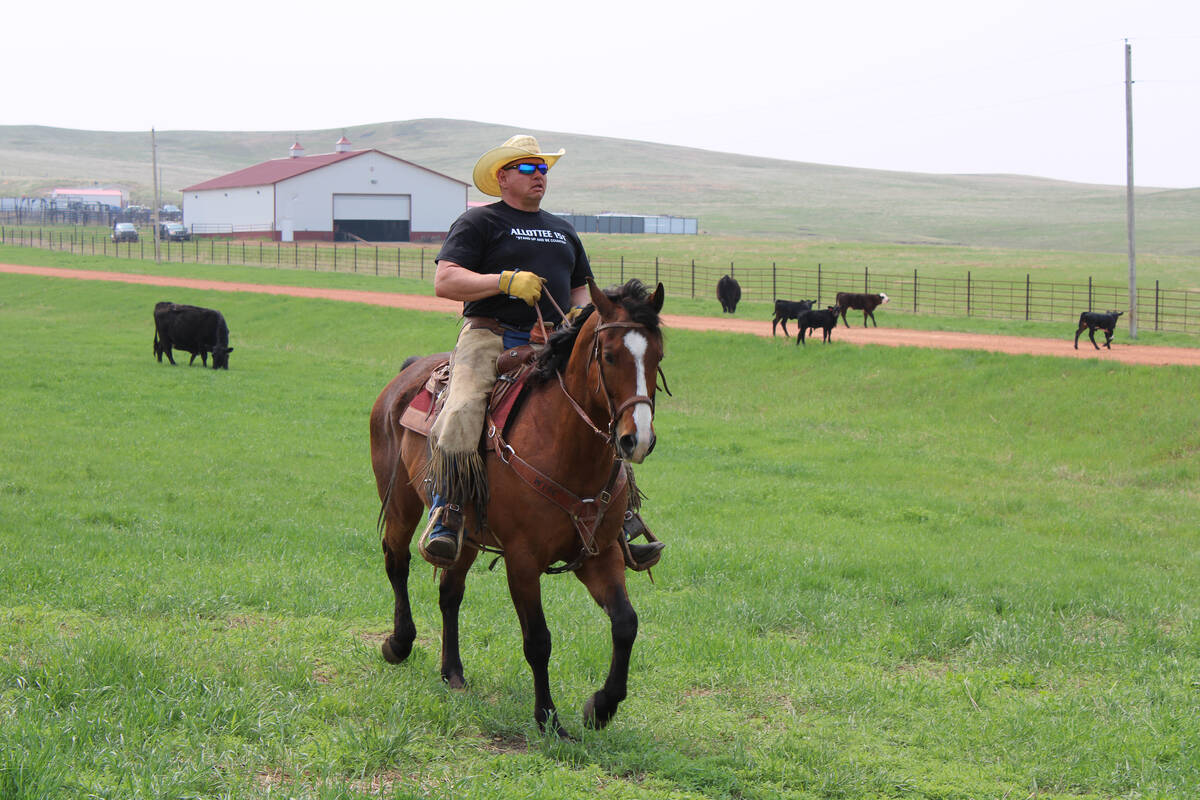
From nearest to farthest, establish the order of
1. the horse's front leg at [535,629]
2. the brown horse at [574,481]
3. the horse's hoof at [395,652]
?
the brown horse at [574,481]
the horse's front leg at [535,629]
the horse's hoof at [395,652]

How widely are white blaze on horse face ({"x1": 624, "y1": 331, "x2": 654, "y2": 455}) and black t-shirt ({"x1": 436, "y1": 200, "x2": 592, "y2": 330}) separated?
1059 mm

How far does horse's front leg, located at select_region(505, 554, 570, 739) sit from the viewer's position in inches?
229

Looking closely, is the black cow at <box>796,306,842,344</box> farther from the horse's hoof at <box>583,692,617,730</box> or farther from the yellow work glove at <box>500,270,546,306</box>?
the horse's hoof at <box>583,692,617,730</box>

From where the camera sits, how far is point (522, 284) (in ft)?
19.2

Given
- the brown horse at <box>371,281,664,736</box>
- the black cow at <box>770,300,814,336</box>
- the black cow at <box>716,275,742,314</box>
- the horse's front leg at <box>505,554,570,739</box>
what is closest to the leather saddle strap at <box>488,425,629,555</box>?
the brown horse at <box>371,281,664,736</box>

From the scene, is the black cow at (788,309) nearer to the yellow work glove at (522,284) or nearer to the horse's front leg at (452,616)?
the horse's front leg at (452,616)

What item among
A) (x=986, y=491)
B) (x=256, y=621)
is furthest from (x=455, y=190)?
(x=256, y=621)

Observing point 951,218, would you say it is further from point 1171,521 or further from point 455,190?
point 1171,521

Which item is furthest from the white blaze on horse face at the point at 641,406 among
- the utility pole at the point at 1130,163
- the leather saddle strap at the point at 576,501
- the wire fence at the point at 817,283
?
the wire fence at the point at 817,283

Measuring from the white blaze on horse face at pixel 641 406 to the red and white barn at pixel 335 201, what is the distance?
83665mm

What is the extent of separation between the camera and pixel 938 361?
25.7m

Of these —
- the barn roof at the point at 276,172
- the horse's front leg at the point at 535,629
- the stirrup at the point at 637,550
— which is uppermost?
the barn roof at the point at 276,172

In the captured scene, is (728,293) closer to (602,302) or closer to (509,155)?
(509,155)

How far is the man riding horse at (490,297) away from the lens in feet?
20.0
